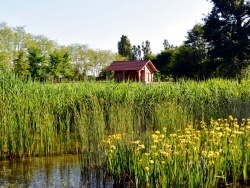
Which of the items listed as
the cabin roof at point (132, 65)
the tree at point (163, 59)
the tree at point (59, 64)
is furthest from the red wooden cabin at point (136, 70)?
the tree at point (59, 64)

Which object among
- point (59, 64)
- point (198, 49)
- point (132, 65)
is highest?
point (198, 49)

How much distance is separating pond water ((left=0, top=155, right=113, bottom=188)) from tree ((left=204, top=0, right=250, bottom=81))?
19.6m

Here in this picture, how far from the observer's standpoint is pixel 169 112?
732 centimetres

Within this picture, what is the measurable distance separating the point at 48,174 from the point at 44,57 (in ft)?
97.1

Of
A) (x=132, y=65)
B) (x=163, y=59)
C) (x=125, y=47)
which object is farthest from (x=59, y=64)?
(x=125, y=47)

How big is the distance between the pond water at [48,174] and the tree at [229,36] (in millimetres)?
19557

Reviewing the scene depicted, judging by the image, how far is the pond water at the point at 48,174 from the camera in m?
5.61

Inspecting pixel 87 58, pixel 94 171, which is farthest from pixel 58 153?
pixel 87 58

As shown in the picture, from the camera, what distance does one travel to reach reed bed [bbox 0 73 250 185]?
6.17m

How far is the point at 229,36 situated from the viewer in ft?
81.7

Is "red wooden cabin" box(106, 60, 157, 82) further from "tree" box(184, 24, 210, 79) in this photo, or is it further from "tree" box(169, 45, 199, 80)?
"tree" box(169, 45, 199, 80)

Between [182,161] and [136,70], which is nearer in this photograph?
[182,161]

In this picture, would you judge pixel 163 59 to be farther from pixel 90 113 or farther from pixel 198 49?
pixel 90 113

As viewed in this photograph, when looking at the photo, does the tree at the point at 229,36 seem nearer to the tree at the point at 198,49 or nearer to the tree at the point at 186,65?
the tree at the point at 198,49
